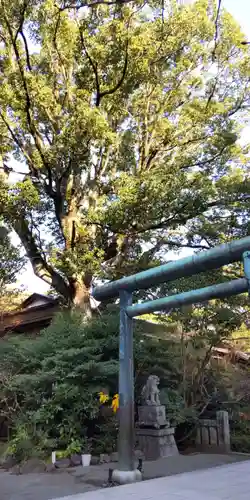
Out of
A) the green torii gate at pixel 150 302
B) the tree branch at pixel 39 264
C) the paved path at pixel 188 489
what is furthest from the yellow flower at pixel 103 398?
the tree branch at pixel 39 264

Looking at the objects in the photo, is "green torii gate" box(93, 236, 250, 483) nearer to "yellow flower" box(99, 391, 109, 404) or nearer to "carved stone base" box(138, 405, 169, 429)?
"yellow flower" box(99, 391, 109, 404)

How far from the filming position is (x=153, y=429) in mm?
Result: 8562

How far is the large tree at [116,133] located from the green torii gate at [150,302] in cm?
444

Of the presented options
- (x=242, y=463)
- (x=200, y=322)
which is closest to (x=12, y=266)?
(x=200, y=322)

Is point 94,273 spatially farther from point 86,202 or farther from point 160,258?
point 160,258

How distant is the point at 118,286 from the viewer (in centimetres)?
691

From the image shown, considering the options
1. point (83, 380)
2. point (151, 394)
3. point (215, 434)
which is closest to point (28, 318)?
point (83, 380)

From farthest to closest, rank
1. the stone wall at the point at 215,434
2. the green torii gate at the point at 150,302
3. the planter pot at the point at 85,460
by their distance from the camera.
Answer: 1. the stone wall at the point at 215,434
2. the planter pot at the point at 85,460
3. the green torii gate at the point at 150,302

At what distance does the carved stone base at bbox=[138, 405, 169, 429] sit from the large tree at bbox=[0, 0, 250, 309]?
154 inches

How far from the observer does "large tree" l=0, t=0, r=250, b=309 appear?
1107 cm

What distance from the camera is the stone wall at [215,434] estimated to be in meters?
9.11

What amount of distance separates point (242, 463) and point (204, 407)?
2.40 metres

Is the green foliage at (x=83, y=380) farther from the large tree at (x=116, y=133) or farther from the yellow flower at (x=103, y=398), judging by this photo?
the large tree at (x=116, y=133)

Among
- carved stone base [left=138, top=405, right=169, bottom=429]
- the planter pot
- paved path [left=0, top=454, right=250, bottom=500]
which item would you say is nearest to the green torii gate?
paved path [left=0, top=454, right=250, bottom=500]
